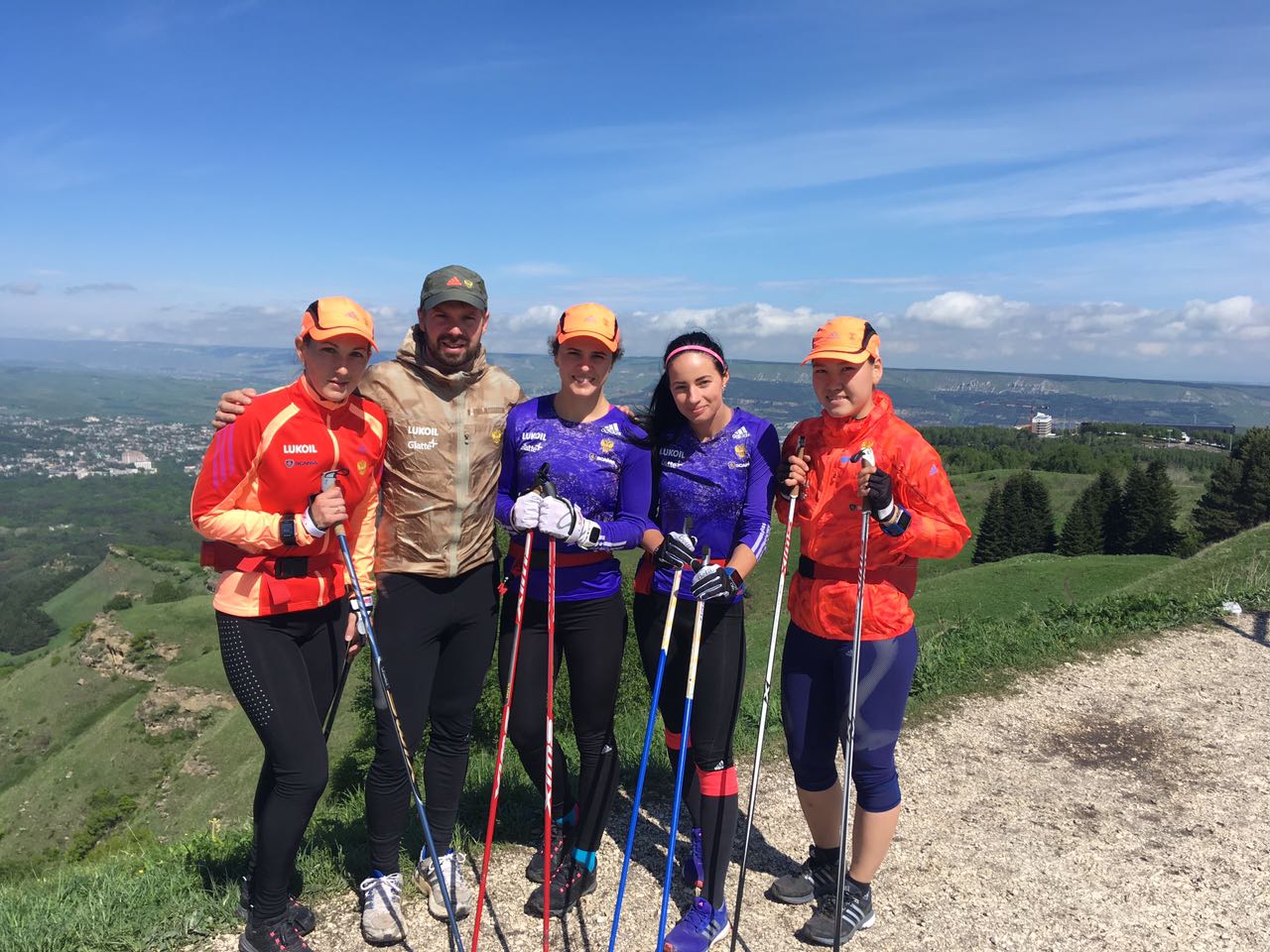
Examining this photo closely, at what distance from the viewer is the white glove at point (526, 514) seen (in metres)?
4.10

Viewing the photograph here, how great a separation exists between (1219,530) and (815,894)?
8623 cm

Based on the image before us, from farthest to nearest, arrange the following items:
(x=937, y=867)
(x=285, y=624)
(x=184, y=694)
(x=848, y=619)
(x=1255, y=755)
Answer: (x=184, y=694)
(x=1255, y=755)
(x=937, y=867)
(x=848, y=619)
(x=285, y=624)

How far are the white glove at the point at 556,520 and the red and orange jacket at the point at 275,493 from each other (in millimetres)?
998

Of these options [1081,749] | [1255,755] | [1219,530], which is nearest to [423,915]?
[1081,749]

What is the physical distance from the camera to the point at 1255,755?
7555 millimetres

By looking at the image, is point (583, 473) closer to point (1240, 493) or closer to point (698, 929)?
point (698, 929)

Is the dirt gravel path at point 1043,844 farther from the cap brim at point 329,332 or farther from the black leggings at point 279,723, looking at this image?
the cap brim at point 329,332

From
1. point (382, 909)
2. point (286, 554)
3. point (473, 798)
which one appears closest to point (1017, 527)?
point (473, 798)

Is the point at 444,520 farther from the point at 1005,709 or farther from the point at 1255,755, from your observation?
the point at 1255,755

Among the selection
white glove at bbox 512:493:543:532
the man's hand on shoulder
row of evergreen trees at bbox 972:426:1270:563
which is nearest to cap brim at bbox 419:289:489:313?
the man's hand on shoulder

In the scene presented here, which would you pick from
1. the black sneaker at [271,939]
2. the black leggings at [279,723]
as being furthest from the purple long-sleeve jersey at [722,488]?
the black sneaker at [271,939]

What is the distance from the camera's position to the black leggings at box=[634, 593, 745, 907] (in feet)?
14.6

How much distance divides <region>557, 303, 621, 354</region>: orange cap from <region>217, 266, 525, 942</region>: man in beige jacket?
50cm

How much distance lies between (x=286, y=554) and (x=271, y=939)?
6.64 feet
